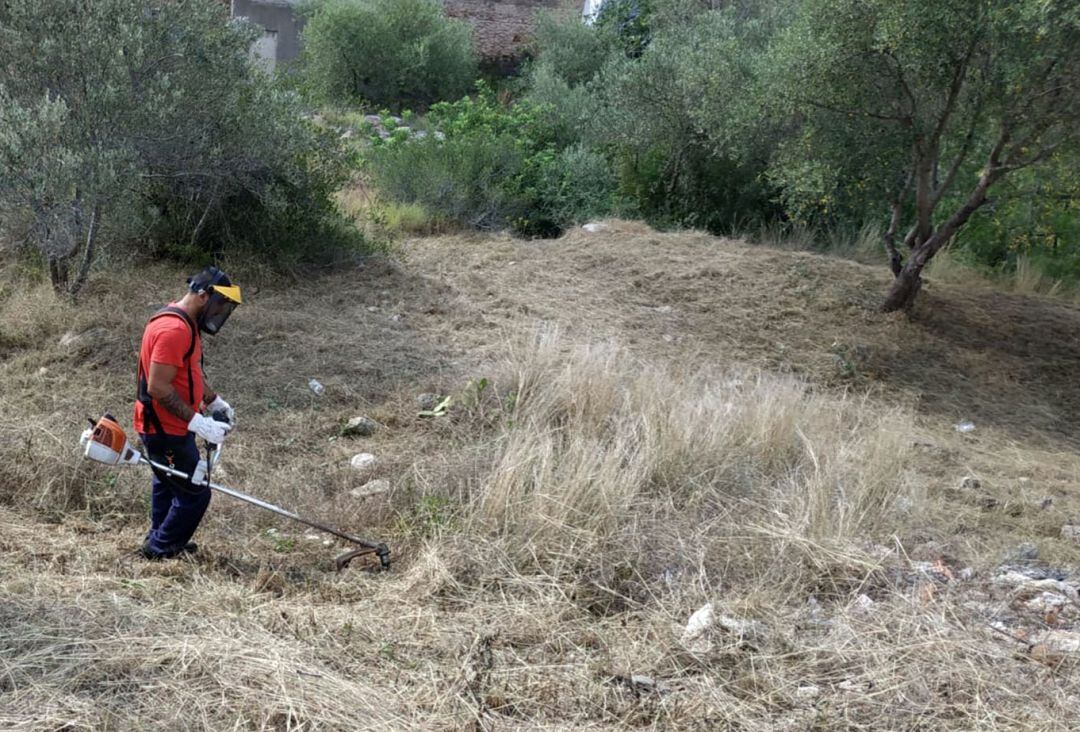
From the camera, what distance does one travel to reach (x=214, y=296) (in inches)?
176

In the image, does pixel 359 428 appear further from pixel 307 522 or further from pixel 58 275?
pixel 58 275

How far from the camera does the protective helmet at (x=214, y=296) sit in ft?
14.6

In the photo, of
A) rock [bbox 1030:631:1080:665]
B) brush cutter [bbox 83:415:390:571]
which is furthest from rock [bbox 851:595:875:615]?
brush cutter [bbox 83:415:390:571]

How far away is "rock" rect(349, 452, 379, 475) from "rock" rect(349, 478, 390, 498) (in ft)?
0.62

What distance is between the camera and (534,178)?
14016mm

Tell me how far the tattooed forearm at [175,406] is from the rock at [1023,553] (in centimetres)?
417

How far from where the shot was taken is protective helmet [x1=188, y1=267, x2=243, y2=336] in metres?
4.45

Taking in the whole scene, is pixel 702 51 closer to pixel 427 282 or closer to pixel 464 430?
pixel 427 282

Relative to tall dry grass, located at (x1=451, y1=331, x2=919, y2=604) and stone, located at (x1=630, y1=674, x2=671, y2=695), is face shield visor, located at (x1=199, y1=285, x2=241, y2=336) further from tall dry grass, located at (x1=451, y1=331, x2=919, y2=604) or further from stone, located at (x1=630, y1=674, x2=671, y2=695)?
stone, located at (x1=630, y1=674, x2=671, y2=695)

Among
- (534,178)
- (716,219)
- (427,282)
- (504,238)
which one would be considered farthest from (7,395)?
(716,219)

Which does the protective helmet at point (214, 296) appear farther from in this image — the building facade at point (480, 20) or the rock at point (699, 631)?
the building facade at point (480, 20)

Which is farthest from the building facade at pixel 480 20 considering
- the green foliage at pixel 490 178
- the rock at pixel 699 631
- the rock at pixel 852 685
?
the rock at pixel 852 685

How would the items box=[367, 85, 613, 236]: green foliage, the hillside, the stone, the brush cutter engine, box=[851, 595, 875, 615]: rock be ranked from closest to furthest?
the hillside, the stone, box=[851, 595, 875, 615]: rock, the brush cutter engine, box=[367, 85, 613, 236]: green foliage

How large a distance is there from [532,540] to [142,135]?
547cm
